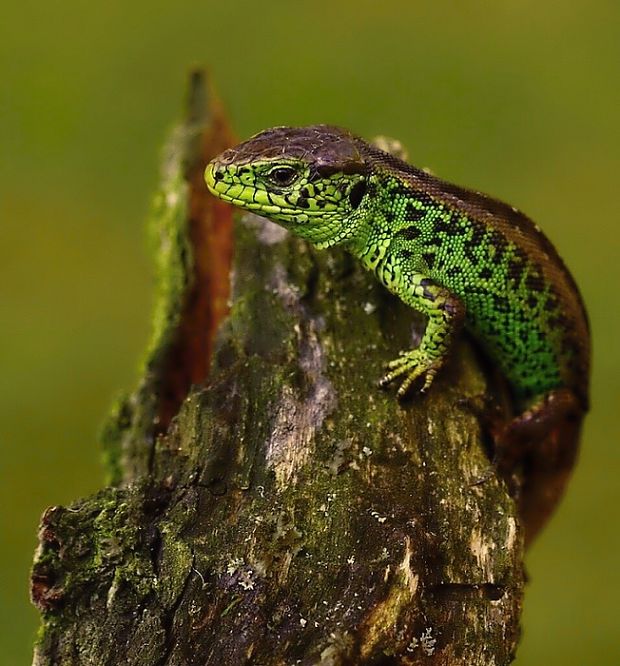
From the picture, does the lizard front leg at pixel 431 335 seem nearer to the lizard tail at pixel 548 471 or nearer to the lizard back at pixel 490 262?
the lizard back at pixel 490 262

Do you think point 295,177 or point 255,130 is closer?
point 295,177

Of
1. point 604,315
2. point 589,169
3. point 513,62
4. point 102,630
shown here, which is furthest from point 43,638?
point 513,62

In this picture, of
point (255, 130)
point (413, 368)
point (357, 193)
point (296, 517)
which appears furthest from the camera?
point (255, 130)

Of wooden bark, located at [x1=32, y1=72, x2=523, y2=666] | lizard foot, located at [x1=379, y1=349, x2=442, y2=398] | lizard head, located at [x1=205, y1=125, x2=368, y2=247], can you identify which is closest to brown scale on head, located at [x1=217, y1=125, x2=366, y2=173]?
lizard head, located at [x1=205, y1=125, x2=368, y2=247]

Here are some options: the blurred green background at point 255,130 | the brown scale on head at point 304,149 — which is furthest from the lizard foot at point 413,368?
the blurred green background at point 255,130

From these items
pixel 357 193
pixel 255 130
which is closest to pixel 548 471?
pixel 357 193

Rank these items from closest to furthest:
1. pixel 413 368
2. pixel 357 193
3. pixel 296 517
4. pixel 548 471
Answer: pixel 296 517, pixel 413 368, pixel 357 193, pixel 548 471

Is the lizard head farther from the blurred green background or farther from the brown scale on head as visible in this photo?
the blurred green background

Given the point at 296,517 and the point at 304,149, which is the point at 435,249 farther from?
the point at 296,517
